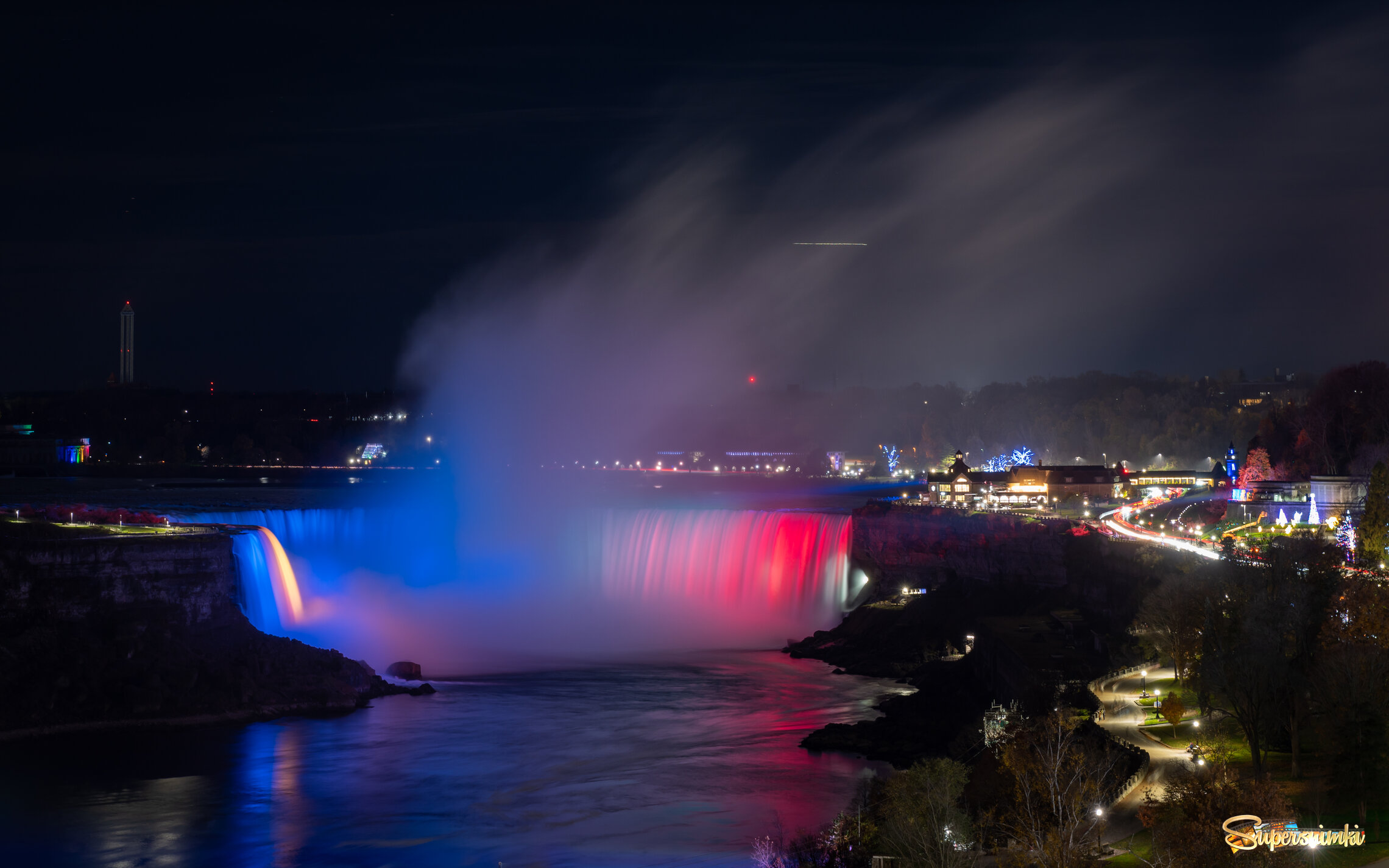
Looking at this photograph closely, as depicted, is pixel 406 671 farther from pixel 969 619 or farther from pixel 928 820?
pixel 928 820

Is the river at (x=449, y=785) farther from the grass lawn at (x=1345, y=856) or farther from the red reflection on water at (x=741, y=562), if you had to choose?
the red reflection on water at (x=741, y=562)

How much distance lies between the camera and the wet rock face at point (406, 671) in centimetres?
5250

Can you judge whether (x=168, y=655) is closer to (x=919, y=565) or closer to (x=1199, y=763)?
(x=1199, y=763)

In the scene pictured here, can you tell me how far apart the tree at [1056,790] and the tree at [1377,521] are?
1012 inches

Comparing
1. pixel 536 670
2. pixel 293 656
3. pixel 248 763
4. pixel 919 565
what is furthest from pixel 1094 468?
pixel 248 763

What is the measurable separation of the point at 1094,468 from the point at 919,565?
118ft

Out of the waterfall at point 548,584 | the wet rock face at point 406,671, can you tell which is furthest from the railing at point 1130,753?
the waterfall at point 548,584

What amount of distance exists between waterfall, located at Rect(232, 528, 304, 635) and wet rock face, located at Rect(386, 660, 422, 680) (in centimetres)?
572

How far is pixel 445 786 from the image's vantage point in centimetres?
3641

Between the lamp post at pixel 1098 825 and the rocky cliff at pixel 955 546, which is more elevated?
the rocky cliff at pixel 955 546

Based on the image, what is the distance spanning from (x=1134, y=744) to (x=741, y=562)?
4357 cm

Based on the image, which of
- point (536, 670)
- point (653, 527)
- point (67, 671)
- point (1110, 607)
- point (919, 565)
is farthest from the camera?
point (653, 527)

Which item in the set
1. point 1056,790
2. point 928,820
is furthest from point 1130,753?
point 928,820

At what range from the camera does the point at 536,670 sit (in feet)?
186
